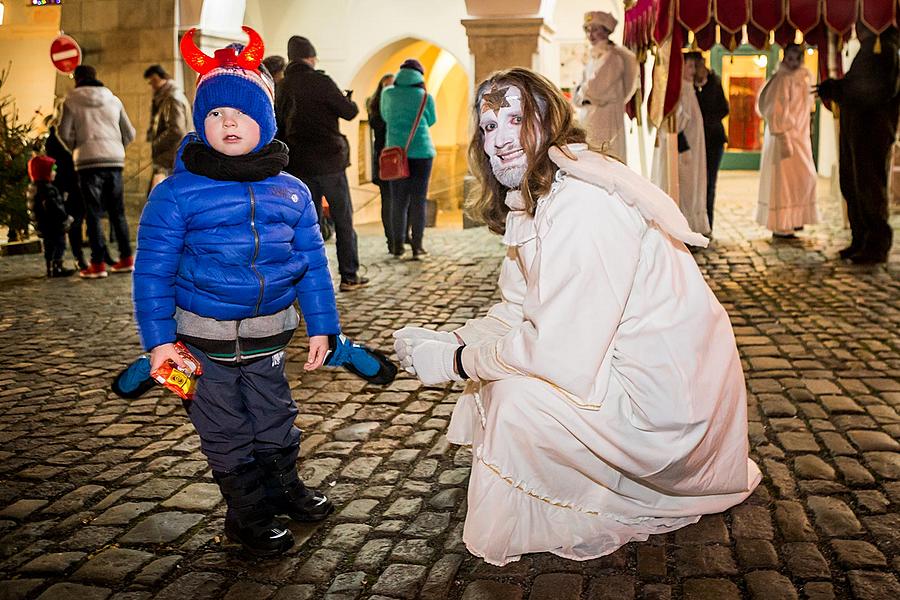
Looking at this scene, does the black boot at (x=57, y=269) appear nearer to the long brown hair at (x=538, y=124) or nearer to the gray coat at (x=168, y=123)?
the gray coat at (x=168, y=123)

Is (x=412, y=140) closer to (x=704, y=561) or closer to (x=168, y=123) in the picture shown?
(x=168, y=123)

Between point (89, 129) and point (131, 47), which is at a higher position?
point (131, 47)

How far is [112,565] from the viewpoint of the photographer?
330cm

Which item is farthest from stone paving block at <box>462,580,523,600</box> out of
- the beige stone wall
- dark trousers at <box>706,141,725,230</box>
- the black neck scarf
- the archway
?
the archway

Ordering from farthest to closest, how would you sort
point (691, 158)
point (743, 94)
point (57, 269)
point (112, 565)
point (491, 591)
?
1. point (743, 94)
2. point (691, 158)
3. point (57, 269)
4. point (112, 565)
5. point (491, 591)

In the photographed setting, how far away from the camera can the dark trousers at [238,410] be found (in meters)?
3.31

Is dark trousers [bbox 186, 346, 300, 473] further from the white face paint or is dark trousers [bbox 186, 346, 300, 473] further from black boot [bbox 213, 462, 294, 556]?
the white face paint

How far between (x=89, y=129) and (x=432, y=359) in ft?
23.2

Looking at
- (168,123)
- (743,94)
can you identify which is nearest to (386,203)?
(168,123)

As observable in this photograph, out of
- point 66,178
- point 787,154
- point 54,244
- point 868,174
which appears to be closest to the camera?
point 868,174

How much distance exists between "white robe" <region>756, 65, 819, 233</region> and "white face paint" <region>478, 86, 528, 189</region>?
8.19 metres

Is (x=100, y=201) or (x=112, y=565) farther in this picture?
(x=100, y=201)

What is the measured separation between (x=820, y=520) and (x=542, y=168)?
5.23 ft

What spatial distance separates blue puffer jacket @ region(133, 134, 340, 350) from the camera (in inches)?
124
